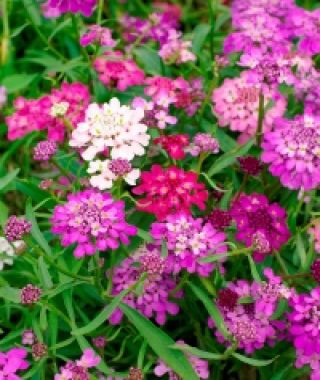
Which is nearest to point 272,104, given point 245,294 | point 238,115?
point 238,115

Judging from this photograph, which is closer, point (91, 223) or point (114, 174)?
point (91, 223)

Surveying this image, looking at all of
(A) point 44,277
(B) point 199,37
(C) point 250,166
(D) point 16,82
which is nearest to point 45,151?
(A) point 44,277

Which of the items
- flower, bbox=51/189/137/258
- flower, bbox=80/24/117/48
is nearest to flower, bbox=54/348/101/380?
flower, bbox=51/189/137/258

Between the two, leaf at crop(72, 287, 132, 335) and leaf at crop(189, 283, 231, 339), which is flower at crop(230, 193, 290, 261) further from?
leaf at crop(72, 287, 132, 335)

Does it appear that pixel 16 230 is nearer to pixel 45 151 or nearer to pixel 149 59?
pixel 45 151

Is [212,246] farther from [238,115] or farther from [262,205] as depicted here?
[238,115]
